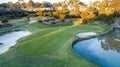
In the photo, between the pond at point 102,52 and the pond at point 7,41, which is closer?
the pond at point 102,52

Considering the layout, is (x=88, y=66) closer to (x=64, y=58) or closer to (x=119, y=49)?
(x=64, y=58)

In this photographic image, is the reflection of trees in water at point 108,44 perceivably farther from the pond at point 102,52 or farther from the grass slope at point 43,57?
the grass slope at point 43,57

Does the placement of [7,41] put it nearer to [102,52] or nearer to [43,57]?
[43,57]

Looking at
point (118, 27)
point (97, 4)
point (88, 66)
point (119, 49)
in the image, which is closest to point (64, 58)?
point (88, 66)

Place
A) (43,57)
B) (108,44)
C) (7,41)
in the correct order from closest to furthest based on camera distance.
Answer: (43,57) → (108,44) → (7,41)

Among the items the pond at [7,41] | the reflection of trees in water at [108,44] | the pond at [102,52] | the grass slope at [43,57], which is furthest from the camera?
the reflection of trees in water at [108,44]

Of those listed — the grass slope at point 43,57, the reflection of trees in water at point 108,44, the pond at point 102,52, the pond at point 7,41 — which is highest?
the grass slope at point 43,57

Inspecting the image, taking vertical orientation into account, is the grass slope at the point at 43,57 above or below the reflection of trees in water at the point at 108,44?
above

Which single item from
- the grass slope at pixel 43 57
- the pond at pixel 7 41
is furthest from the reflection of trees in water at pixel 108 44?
the pond at pixel 7 41

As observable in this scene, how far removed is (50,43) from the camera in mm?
21609

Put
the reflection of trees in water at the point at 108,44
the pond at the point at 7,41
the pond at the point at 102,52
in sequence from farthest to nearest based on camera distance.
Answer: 1. the reflection of trees in water at the point at 108,44
2. the pond at the point at 7,41
3. the pond at the point at 102,52

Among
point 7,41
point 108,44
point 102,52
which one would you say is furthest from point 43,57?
point 7,41

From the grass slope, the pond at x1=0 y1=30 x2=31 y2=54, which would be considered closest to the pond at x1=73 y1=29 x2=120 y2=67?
the grass slope

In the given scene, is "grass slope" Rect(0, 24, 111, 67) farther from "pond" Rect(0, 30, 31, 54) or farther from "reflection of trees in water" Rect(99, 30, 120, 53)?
"reflection of trees in water" Rect(99, 30, 120, 53)
